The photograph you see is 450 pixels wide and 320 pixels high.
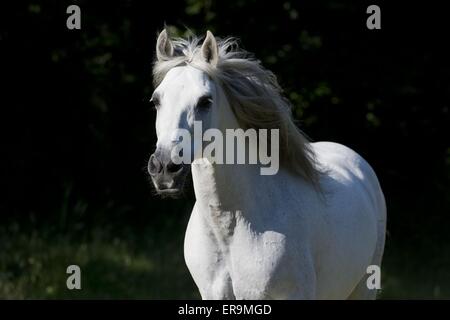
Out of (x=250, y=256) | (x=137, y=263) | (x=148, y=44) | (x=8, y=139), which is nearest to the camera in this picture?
(x=250, y=256)

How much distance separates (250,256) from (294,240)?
229 mm

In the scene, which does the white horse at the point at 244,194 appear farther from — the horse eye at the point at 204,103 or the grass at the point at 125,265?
the grass at the point at 125,265

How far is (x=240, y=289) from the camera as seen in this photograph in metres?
4.18

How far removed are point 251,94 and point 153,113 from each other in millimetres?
5728

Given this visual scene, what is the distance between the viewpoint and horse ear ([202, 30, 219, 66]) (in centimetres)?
420

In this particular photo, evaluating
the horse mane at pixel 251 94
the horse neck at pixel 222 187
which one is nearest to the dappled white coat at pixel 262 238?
the horse neck at pixel 222 187

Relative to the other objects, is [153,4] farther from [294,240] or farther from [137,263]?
[294,240]

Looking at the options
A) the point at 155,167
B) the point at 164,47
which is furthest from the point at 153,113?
the point at 155,167

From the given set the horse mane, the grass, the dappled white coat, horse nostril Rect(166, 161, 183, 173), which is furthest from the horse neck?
the grass

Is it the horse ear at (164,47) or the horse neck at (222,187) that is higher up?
the horse ear at (164,47)

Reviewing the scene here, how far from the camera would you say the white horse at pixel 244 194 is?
400 cm

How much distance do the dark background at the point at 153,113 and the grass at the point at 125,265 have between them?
36 millimetres
